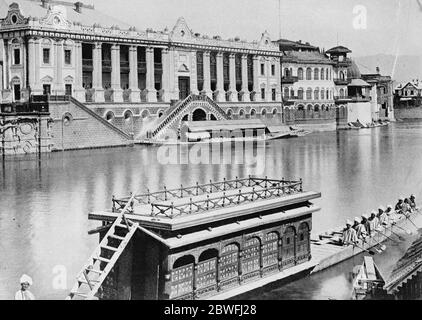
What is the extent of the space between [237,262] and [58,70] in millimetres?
37822

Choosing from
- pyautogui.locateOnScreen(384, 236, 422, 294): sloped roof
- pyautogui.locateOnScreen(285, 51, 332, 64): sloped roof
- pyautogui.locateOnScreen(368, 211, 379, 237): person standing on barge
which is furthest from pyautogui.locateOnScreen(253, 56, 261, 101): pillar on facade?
pyautogui.locateOnScreen(384, 236, 422, 294): sloped roof

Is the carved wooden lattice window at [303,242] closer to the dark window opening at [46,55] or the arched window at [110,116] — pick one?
the dark window opening at [46,55]

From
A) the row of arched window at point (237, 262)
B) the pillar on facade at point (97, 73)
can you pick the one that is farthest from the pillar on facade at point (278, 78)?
the row of arched window at point (237, 262)

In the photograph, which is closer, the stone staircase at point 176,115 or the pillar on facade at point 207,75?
the stone staircase at point 176,115

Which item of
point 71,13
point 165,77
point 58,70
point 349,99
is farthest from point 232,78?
point 349,99

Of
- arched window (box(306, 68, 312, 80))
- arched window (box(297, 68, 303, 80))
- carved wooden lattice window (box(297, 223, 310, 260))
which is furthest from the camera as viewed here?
arched window (box(306, 68, 312, 80))

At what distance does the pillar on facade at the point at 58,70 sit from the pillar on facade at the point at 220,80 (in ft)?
61.2

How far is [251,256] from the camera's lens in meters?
13.6

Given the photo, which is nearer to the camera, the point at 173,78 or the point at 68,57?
the point at 68,57

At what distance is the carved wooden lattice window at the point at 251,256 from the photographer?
44.0 feet

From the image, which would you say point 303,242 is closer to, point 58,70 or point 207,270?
point 207,270

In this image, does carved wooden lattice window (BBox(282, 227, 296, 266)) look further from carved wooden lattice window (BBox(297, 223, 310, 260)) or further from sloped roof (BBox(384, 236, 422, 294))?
sloped roof (BBox(384, 236, 422, 294))

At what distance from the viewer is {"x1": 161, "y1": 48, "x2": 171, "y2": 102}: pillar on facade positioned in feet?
185
